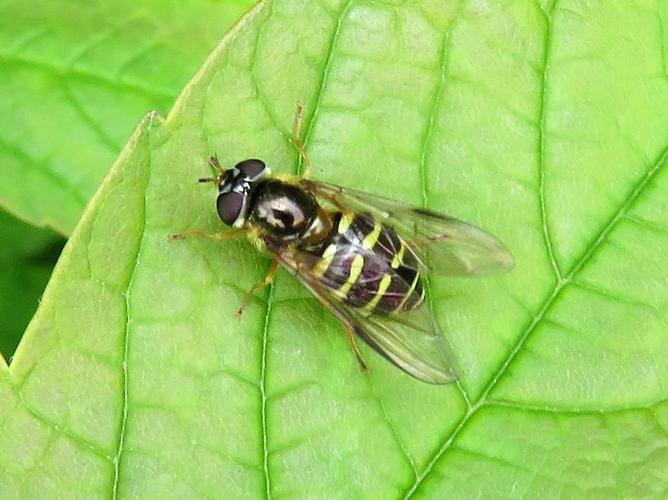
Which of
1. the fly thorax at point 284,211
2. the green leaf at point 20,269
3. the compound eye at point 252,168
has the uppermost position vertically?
the compound eye at point 252,168

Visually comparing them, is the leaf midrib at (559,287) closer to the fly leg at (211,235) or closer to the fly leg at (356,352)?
the fly leg at (356,352)

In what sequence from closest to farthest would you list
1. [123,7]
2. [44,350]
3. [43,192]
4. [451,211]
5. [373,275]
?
[44,350], [451,211], [373,275], [43,192], [123,7]

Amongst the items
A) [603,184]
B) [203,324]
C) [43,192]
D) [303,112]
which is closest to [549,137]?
[603,184]

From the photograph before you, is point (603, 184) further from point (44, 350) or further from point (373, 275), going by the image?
point (44, 350)

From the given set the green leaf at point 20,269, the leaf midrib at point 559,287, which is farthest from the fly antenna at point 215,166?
the green leaf at point 20,269

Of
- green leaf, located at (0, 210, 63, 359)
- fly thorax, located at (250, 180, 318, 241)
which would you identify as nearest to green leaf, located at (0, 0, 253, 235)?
green leaf, located at (0, 210, 63, 359)
